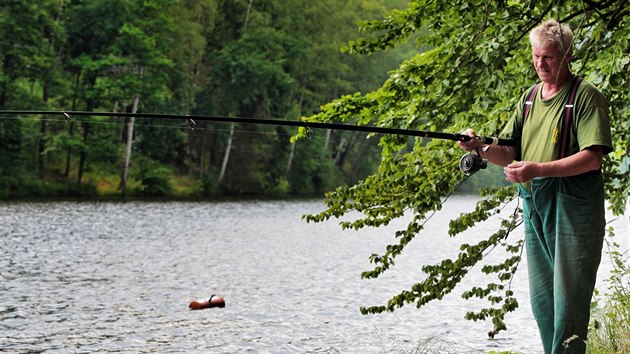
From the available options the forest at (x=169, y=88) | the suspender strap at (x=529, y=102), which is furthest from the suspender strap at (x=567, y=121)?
the forest at (x=169, y=88)

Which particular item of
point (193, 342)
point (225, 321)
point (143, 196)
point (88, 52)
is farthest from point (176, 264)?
point (88, 52)

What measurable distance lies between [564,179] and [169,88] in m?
45.6

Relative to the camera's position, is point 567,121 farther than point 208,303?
No

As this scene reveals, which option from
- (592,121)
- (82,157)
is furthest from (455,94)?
(82,157)

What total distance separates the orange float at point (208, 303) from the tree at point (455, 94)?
240 inches

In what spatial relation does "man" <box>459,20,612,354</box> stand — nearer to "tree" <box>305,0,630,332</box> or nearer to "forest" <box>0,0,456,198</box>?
"tree" <box>305,0,630,332</box>

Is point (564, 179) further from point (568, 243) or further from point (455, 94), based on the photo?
point (455, 94)

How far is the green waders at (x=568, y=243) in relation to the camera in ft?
12.4

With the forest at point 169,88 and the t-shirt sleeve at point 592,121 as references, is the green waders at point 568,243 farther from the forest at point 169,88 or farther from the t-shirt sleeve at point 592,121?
the forest at point 169,88

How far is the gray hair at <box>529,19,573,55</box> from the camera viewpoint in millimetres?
3785

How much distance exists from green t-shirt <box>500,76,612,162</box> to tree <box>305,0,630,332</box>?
1.27 metres

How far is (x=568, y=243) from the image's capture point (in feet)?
12.4

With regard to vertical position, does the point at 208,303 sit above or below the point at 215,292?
above

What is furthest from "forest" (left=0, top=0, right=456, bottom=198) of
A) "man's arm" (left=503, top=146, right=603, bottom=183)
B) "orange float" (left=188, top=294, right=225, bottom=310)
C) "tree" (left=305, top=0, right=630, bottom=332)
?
"man's arm" (left=503, top=146, right=603, bottom=183)
